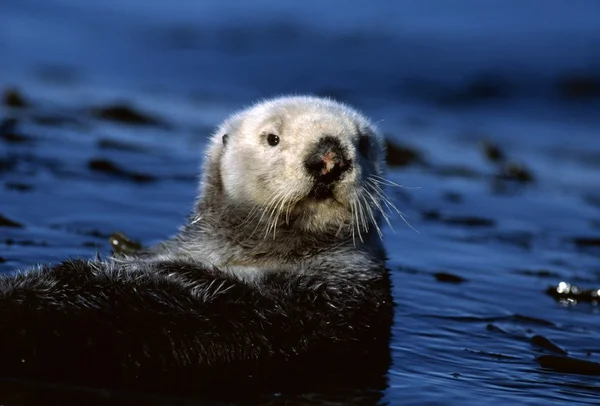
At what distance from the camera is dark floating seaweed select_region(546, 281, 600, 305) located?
6406mm

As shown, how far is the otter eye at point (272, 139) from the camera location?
5.34 m

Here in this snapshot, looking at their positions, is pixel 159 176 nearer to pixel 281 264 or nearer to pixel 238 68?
pixel 281 264

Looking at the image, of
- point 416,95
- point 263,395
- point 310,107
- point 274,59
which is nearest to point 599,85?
point 416,95

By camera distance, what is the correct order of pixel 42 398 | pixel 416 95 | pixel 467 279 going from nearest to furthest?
1. pixel 42 398
2. pixel 467 279
3. pixel 416 95

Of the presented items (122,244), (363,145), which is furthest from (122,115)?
(363,145)

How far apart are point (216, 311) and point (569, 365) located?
5.67 feet

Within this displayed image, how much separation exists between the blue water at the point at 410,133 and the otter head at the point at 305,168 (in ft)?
2.33

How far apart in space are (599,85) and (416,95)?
2899 millimetres

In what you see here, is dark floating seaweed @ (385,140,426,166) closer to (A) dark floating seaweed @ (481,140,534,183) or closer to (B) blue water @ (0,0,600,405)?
(B) blue water @ (0,0,600,405)

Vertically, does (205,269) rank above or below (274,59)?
below

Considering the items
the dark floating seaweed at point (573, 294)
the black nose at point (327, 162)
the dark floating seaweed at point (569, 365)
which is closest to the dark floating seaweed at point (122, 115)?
the dark floating seaweed at point (573, 294)

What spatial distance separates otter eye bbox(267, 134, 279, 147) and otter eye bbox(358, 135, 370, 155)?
15.9 inches

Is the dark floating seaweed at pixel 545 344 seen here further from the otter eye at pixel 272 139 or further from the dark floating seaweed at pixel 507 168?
the dark floating seaweed at pixel 507 168

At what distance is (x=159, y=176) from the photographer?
340 inches
